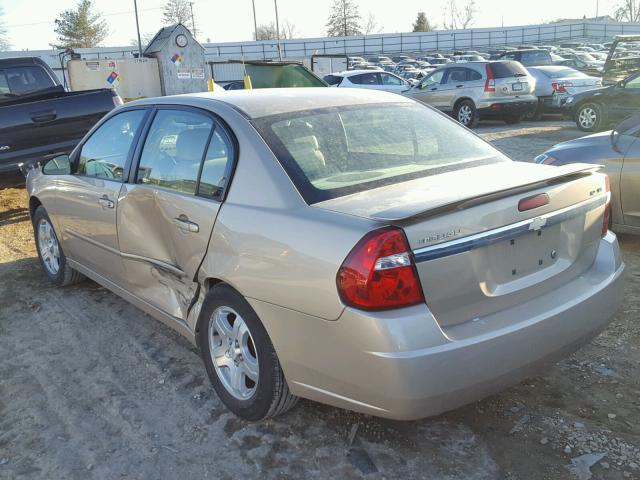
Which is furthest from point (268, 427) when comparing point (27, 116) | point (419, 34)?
point (419, 34)

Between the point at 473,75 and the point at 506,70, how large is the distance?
32.1 inches

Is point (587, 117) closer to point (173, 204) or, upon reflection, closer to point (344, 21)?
point (173, 204)

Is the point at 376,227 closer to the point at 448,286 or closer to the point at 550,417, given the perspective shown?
the point at 448,286

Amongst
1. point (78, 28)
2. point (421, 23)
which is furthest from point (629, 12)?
point (78, 28)

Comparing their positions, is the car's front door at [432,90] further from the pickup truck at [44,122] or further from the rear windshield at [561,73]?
the pickup truck at [44,122]

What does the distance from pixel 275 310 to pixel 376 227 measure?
0.62 metres

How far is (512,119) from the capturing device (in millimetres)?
15852

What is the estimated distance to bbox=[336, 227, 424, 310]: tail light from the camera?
2279mm

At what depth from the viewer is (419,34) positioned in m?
65.7

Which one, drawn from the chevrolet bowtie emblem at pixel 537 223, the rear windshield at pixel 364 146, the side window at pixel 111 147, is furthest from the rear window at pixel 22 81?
the chevrolet bowtie emblem at pixel 537 223

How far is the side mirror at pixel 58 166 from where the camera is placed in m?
4.65

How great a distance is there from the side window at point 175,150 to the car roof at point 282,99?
10cm

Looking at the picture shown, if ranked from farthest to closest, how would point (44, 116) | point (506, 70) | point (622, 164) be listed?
1. point (506, 70)
2. point (44, 116)
3. point (622, 164)

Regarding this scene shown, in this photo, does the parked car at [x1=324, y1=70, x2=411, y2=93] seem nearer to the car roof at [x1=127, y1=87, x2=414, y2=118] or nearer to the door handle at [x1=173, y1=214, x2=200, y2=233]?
the car roof at [x1=127, y1=87, x2=414, y2=118]
